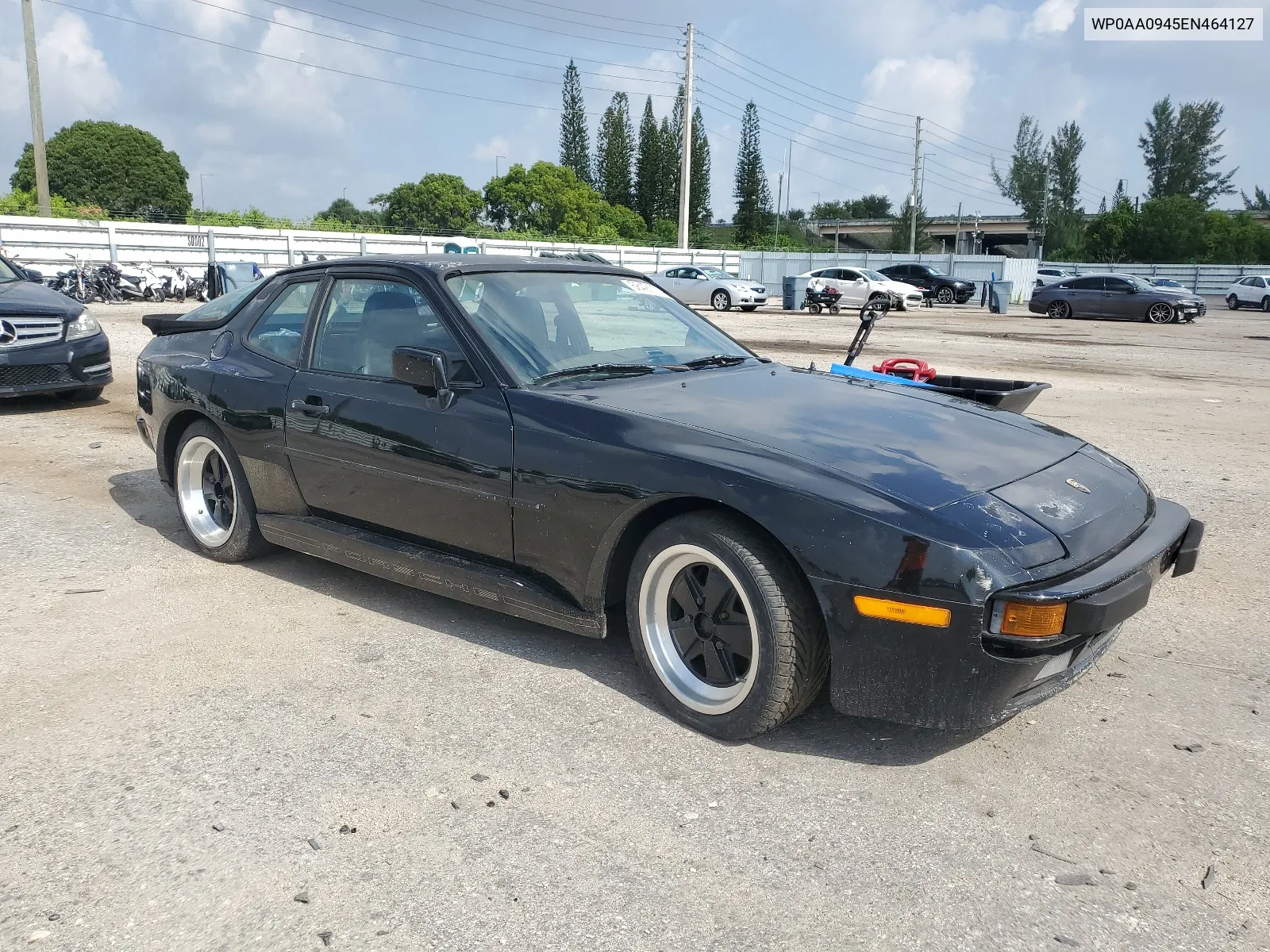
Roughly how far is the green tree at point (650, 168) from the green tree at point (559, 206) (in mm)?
1834

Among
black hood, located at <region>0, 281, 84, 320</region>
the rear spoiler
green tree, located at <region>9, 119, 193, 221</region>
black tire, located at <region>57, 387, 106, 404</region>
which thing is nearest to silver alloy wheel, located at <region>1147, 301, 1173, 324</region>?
black tire, located at <region>57, 387, 106, 404</region>

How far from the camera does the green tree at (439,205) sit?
87.8 meters

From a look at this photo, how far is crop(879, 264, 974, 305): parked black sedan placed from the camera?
38.5m

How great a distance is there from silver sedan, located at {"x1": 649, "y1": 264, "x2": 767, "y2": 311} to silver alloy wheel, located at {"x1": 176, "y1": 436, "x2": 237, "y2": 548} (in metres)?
26.5

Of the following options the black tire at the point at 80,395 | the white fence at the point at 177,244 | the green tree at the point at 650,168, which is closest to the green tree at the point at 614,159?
the green tree at the point at 650,168

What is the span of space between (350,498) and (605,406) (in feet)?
4.34

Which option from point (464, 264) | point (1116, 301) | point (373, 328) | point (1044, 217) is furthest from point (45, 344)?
point (1044, 217)

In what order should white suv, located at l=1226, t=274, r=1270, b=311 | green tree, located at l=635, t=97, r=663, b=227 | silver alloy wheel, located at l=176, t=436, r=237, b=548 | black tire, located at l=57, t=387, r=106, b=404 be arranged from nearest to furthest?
silver alloy wheel, located at l=176, t=436, r=237, b=548 < black tire, located at l=57, t=387, r=106, b=404 < white suv, located at l=1226, t=274, r=1270, b=311 < green tree, located at l=635, t=97, r=663, b=227

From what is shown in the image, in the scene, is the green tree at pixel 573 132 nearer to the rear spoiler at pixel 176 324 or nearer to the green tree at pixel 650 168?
the green tree at pixel 650 168

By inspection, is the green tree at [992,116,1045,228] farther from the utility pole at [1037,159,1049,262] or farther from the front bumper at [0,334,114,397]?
the front bumper at [0,334,114,397]

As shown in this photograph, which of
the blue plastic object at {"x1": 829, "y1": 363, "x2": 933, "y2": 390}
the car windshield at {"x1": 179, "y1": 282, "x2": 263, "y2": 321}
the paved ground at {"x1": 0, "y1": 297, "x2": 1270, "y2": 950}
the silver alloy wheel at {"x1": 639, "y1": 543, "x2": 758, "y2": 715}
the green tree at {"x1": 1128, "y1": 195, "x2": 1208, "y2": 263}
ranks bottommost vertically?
the paved ground at {"x1": 0, "y1": 297, "x2": 1270, "y2": 950}

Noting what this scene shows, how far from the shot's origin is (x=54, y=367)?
29.6ft

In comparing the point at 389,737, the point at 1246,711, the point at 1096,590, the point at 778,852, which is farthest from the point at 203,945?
the point at 1246,711

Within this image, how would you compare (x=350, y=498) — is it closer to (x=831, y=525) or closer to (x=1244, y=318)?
(x=831, y=525)
